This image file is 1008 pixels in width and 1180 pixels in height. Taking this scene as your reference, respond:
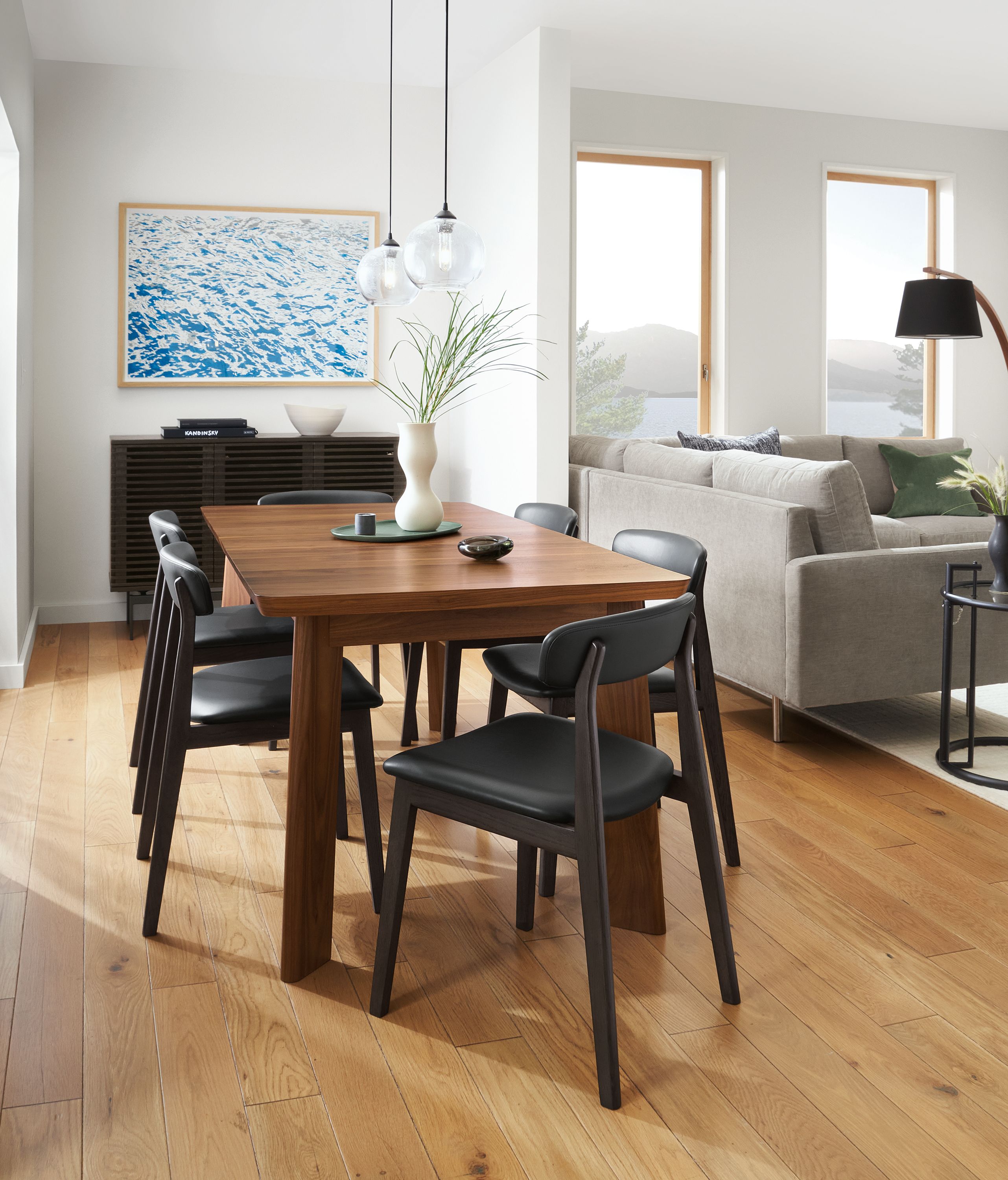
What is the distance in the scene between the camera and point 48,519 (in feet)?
18.6

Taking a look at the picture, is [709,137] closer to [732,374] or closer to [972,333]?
[732,374]

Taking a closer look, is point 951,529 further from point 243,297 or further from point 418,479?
point 243,297

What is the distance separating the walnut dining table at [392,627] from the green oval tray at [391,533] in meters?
0.27

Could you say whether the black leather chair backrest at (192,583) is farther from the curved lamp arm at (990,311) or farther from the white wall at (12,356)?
the curved lamp arm at (990,311)

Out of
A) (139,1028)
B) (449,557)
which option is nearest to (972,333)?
(449,557)

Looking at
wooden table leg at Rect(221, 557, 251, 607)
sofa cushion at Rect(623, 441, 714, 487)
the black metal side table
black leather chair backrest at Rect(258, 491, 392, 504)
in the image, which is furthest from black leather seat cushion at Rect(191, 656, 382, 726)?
sofa cushion at Rect(623, 441, 714, 487)

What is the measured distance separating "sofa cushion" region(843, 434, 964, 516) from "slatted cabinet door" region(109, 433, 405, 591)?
2665 millimetres

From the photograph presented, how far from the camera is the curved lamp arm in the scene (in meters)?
5.58

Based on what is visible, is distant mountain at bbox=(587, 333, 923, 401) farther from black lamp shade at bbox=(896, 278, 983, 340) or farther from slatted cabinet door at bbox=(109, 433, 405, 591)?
slatted cabinet door at bbox=(109, 433, 405, 591)

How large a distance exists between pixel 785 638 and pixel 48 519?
3.93 metres

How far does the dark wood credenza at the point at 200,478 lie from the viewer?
544 centimetres

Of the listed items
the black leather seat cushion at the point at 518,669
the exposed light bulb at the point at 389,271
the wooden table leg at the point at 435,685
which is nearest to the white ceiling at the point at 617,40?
the exposed light bulb at the point at 389,271

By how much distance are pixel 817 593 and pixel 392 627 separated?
5.67ft

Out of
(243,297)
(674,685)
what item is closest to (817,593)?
(674,685)
